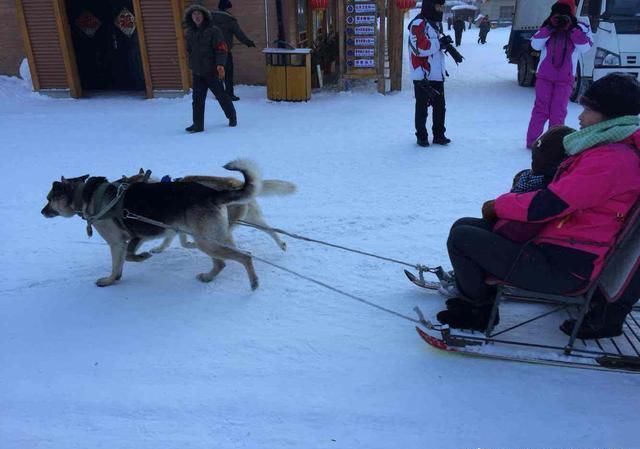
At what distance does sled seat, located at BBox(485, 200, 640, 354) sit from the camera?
2.26m

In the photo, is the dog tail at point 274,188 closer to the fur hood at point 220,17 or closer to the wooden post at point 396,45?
the fur hood at point 220,17

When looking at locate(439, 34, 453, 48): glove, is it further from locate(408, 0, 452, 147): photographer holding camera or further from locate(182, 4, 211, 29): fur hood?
locate(182, 4, 211, 29): fur hood

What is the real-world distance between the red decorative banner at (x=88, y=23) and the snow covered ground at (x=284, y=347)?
661 cm

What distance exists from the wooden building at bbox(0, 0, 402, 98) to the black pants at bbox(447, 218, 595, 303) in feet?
26.8

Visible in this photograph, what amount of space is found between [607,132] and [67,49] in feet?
37.3

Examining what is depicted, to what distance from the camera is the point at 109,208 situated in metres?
3.41

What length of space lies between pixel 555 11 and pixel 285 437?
5881 mm

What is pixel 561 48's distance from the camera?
5918mm

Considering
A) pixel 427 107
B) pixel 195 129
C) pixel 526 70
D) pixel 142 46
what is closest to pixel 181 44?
pixel 142 46

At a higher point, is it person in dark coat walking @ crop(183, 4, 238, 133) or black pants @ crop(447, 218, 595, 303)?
person in dark coat walking @ crop(183, 4, 238, 133)

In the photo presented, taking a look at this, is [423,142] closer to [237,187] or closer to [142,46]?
[237,187]

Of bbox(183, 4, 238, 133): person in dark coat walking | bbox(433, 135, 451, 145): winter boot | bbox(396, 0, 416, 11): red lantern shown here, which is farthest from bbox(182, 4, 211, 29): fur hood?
bbox(396, 0, 416, 11): red lantern

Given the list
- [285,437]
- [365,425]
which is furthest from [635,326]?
[285,437]

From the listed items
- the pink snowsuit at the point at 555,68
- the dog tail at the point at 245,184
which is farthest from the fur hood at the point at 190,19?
the dog tail at the point at 245,184
